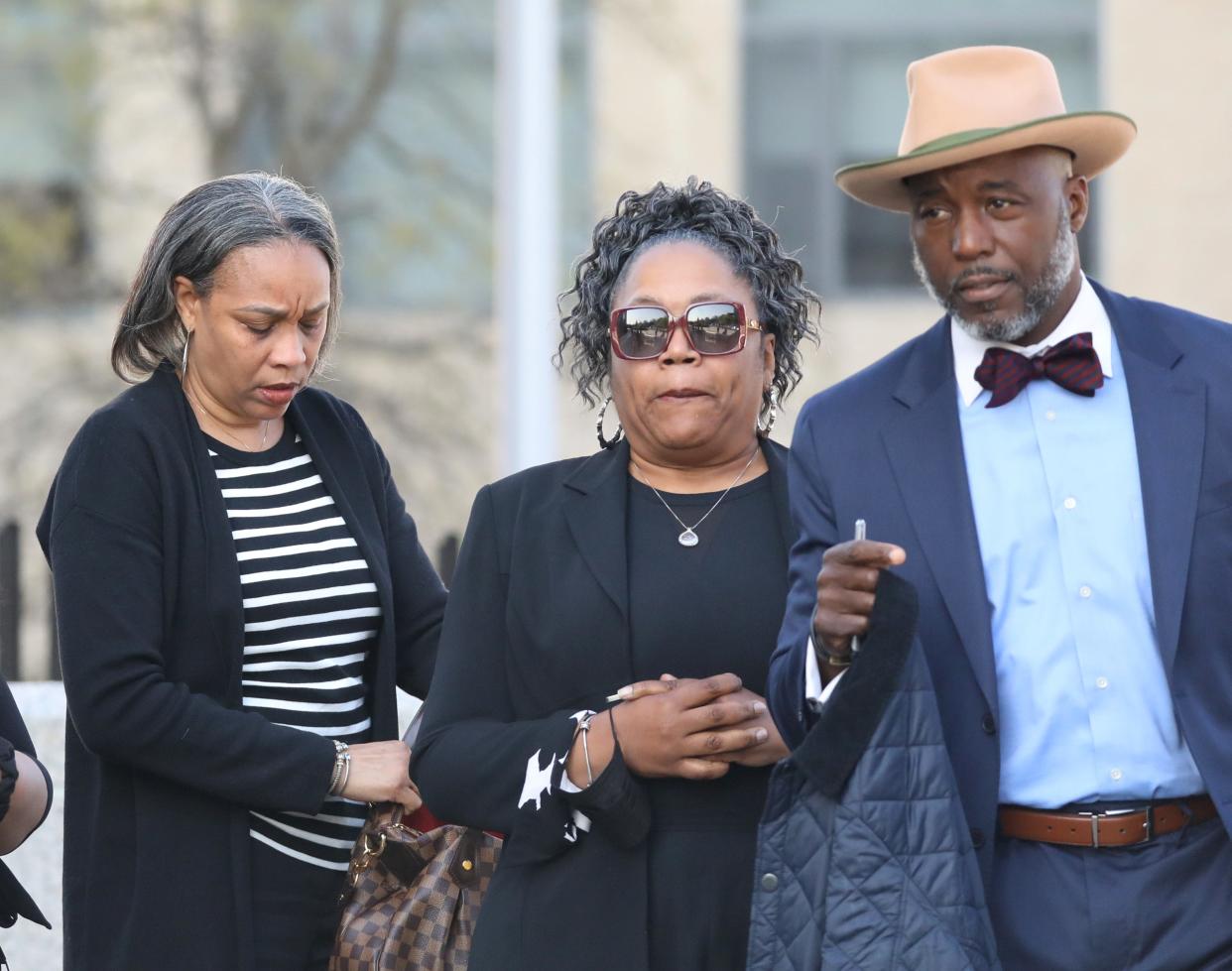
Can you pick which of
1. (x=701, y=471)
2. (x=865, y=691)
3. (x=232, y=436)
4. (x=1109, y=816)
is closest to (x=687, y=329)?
(x=701, y=471)

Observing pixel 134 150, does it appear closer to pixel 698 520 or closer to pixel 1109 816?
pixel 698 520

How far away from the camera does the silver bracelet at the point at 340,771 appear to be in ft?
11.5

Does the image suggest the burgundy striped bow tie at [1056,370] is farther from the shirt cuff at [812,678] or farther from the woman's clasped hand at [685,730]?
the woman's clasped hand at [685,730]

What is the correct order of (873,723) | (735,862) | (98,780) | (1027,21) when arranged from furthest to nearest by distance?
(1027,21)
(98,780)
(735,862)
(873,723)

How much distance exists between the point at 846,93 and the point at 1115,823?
10479mm

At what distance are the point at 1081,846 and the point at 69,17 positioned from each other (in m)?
10.6

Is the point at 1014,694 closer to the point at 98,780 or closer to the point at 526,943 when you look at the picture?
the point at 526,943

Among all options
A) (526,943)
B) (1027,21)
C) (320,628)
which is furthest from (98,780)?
(1027,21)

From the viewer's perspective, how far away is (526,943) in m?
3.30

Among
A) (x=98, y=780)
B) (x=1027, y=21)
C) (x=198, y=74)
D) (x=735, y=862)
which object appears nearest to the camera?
(x=735, y=862)

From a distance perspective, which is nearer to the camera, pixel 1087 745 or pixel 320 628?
pixel 1087 745

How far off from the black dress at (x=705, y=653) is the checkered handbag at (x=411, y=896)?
0.40 meters

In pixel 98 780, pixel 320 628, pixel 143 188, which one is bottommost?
pixel 98 780

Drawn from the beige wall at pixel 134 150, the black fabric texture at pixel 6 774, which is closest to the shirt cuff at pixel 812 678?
the black fabric texture at pixel 6 774
